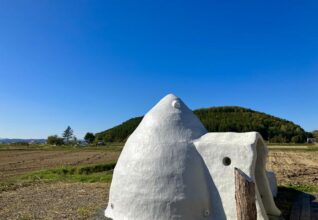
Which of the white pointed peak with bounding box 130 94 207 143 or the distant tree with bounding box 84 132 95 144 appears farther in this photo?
the distant tree with bounding box 84 132 95 144

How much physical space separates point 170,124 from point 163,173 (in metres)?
1.63

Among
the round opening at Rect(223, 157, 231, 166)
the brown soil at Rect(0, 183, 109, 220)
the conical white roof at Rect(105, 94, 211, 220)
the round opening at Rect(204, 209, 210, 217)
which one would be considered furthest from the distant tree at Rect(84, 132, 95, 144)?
the round opening at Rect(223, 157, 231, 166)

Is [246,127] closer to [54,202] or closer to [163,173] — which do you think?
[54,202]

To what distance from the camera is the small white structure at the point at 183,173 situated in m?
8.39

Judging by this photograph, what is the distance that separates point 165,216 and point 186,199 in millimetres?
734

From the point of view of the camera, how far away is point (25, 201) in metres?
14.6

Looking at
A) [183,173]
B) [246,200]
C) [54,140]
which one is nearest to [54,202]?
[183,173]

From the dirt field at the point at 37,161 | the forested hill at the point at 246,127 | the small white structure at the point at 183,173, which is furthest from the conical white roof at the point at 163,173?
the forested hill at the point at 246,127

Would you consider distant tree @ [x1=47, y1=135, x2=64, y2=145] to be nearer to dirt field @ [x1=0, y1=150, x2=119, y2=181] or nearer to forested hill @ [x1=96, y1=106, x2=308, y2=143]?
forested hill @ [x1=96, y1=106, x2=308, y2=143]

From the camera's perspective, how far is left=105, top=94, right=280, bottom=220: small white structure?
839 cm

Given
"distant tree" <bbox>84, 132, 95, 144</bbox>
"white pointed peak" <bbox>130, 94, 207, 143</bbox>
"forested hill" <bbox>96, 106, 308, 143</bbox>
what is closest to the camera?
"white pointed peak" <bbox>130, 94, 207, 143</bbox>

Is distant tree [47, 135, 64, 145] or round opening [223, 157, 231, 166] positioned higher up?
distant tree [47, 135, 64, 145]

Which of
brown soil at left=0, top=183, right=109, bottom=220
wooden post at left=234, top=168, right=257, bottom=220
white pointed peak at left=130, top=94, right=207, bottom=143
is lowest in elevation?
brown soil at left=0, top=183, right=109, bottom=220

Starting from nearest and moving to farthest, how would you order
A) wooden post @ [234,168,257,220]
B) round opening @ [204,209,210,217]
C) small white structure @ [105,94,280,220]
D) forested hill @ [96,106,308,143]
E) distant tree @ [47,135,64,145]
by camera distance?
wooden post @ [234,168,257,220]
small white structure @ [105,94,280,220]
round opening @ [204,209,210,217]
forested hill @ [96,106,308,143]
distant tree @ [47,135,64,145]
